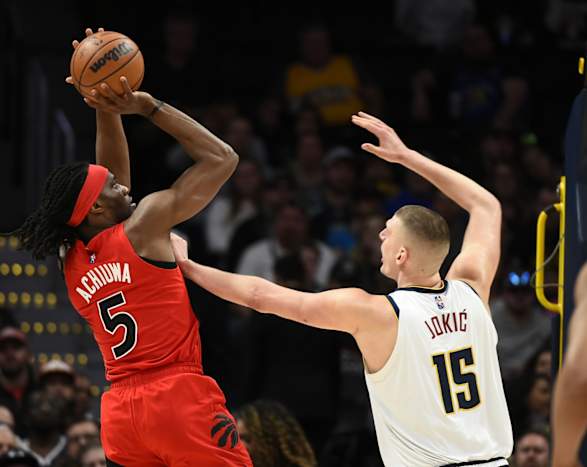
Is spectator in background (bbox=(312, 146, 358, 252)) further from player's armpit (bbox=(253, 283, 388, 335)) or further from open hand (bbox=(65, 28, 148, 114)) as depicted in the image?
player's armpit (bbox=(253, 283, 388, 335))

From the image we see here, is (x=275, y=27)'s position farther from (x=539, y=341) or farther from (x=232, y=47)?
(x=539, y=341)

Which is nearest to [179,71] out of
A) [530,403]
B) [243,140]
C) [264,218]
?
[243,140]

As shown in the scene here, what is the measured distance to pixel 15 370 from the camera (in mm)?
9953

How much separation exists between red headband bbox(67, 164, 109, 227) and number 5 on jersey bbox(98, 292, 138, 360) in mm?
383

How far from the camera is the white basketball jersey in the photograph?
5.70 m

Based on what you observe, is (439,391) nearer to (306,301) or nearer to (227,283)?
(306,301)

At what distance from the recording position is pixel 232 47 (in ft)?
47.1

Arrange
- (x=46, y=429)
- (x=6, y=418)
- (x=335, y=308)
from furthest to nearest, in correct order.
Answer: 1. (x=46, y=429)
2. (x=6, y=418)
3. (x=335, y=308)

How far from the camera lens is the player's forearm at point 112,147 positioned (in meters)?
6.49

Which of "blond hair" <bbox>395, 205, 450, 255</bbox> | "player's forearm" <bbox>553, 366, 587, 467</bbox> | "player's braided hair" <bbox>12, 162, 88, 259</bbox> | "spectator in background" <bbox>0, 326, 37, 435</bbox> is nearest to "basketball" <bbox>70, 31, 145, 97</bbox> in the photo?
"player's braided hair" <bbox>12, 162, 88, 259</bbox>

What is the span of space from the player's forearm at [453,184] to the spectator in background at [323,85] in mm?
6974

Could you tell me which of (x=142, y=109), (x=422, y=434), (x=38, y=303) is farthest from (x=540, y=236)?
(x=38, y=303)

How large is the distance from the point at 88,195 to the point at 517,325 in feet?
18.8

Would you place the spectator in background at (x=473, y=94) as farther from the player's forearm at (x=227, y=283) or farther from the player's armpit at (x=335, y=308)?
the player's armpit at (x=335, y=308)
